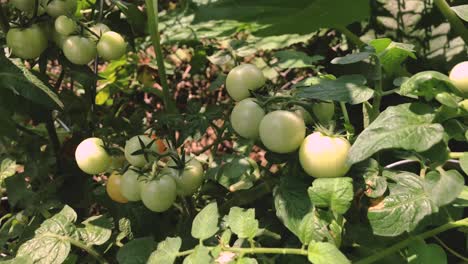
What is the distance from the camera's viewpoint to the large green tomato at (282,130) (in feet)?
2.05

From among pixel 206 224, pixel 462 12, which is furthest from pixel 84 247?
pixel 462 12

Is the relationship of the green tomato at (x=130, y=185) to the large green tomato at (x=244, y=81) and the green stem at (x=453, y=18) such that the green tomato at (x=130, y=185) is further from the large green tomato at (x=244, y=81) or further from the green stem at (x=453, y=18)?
the green stem at (x=453, y=18)

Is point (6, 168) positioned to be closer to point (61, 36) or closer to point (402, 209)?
point (61, 36)

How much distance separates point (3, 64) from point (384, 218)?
0.67 m

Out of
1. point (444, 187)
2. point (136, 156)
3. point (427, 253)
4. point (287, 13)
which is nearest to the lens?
point (444, 187)

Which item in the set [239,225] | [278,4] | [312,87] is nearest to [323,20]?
[278,4]

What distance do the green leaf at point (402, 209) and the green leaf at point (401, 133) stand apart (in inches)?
3.5

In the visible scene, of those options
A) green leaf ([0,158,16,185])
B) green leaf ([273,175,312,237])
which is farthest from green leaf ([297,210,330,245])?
green leaf ([0,158,16,185])

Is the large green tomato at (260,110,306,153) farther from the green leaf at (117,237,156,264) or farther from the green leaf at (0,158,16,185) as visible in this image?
the green leaf at (0,158,16,185)

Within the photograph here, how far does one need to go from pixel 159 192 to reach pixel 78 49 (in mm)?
323

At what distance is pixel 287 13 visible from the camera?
5.38 ft

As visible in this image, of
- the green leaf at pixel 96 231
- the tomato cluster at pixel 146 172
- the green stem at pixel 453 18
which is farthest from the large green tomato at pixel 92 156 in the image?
the green stem at pixel 453 18

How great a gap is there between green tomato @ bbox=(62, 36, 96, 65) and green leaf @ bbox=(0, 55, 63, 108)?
72 millimetres

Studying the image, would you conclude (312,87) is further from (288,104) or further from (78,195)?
(78,195)
